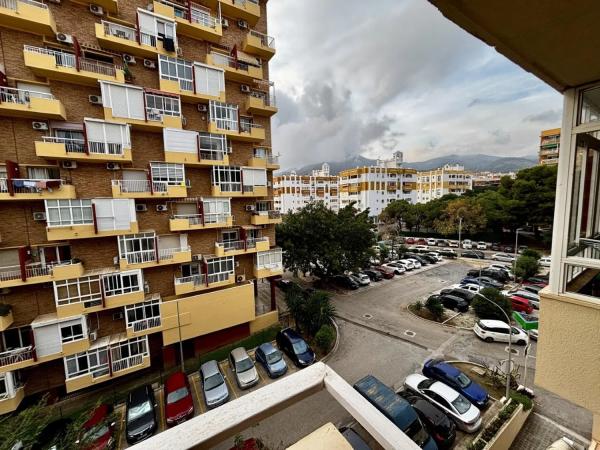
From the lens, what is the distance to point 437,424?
8531 mm

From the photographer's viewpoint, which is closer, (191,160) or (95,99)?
(95,99)

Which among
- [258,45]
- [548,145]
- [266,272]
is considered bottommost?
[266,272]

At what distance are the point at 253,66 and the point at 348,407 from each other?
17057 millimetres

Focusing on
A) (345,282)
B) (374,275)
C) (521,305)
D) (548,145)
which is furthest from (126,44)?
(548,145)

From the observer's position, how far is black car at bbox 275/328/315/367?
41.8 feet

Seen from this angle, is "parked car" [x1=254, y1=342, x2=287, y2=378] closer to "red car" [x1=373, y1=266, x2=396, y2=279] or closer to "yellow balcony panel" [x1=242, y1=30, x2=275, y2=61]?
"red car" [x1=373, y1=266, x2=396, y2=279]

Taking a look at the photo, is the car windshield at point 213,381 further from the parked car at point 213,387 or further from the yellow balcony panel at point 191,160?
the yellow balcony panel at point 191,160

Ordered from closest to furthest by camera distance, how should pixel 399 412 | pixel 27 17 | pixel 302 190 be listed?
pixel 399 412 → pixel 27 17 → pixel 302 190

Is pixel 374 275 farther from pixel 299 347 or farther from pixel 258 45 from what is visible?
pixel 258 45

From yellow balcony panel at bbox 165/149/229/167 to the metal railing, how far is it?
9.45m

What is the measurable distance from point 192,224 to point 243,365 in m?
7.46

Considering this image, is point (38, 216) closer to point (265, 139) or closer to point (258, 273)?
point (258, 273)

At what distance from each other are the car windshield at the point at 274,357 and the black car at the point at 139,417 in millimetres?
4950

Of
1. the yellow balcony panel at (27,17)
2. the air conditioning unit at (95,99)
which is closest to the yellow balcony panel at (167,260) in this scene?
the air conditioning unit at (95,99)
